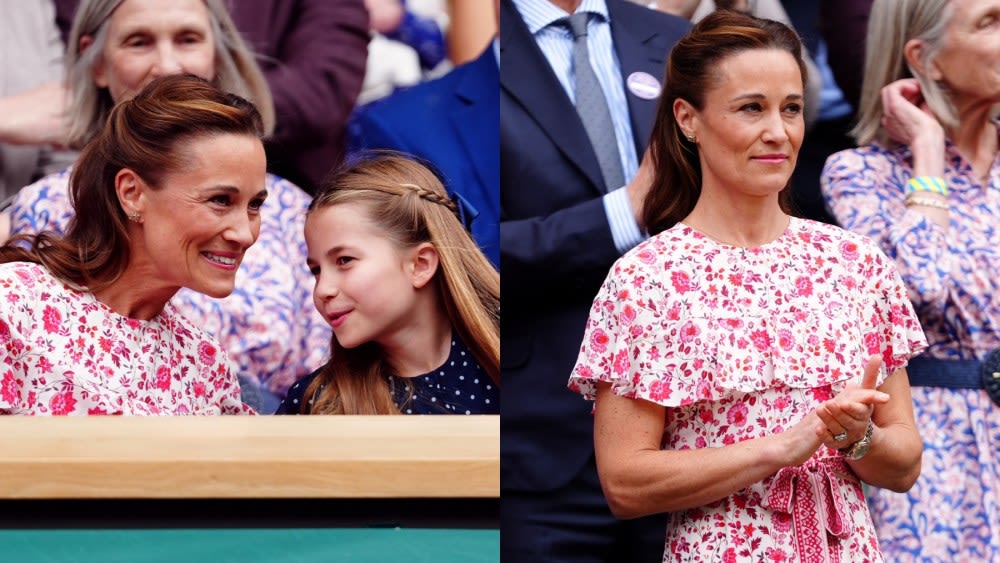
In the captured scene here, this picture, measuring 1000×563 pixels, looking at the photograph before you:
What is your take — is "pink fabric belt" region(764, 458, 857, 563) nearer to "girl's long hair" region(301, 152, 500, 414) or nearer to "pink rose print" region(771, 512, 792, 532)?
"pink rose print" region(771, 512, 792, 532)

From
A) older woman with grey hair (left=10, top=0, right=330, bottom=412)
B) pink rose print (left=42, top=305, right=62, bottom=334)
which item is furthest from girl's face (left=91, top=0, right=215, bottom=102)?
pink rose print (left=42, top=305, right=62, bottom=334)

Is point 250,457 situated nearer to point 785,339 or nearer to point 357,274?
point 357,274

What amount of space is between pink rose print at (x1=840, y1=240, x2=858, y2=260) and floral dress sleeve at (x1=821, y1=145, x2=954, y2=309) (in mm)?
501

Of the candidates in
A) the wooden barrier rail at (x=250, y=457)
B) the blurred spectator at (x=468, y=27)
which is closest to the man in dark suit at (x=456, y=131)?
the blurred spectator at (x=468, y=27)

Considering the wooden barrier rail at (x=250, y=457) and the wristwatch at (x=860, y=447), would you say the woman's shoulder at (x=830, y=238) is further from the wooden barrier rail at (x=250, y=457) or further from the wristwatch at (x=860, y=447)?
the wooden barrier rail at (x=250, y=457)

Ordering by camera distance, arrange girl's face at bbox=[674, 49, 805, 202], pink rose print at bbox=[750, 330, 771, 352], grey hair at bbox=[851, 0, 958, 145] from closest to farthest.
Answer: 1. pink rose print at bbox=[750, 330, 771, 352]
2. girl's face at bbox=[674, 49, 805, 202]
3. grey hair at bbox=[851, 0, 958, 145]

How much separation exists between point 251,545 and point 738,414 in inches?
44.5

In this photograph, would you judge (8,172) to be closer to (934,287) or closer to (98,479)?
(98,479)

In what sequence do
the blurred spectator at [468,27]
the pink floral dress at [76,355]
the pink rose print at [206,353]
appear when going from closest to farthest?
the pink floral dress at [76,355], the pink rose print at [206,353], the blurred spectator at [468,27]

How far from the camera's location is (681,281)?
7.71 ft

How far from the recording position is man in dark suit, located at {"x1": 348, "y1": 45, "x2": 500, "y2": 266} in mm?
2893

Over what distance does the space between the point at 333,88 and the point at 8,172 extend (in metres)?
0.71

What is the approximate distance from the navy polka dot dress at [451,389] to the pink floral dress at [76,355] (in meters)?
0.31

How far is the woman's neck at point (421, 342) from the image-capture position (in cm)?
285
